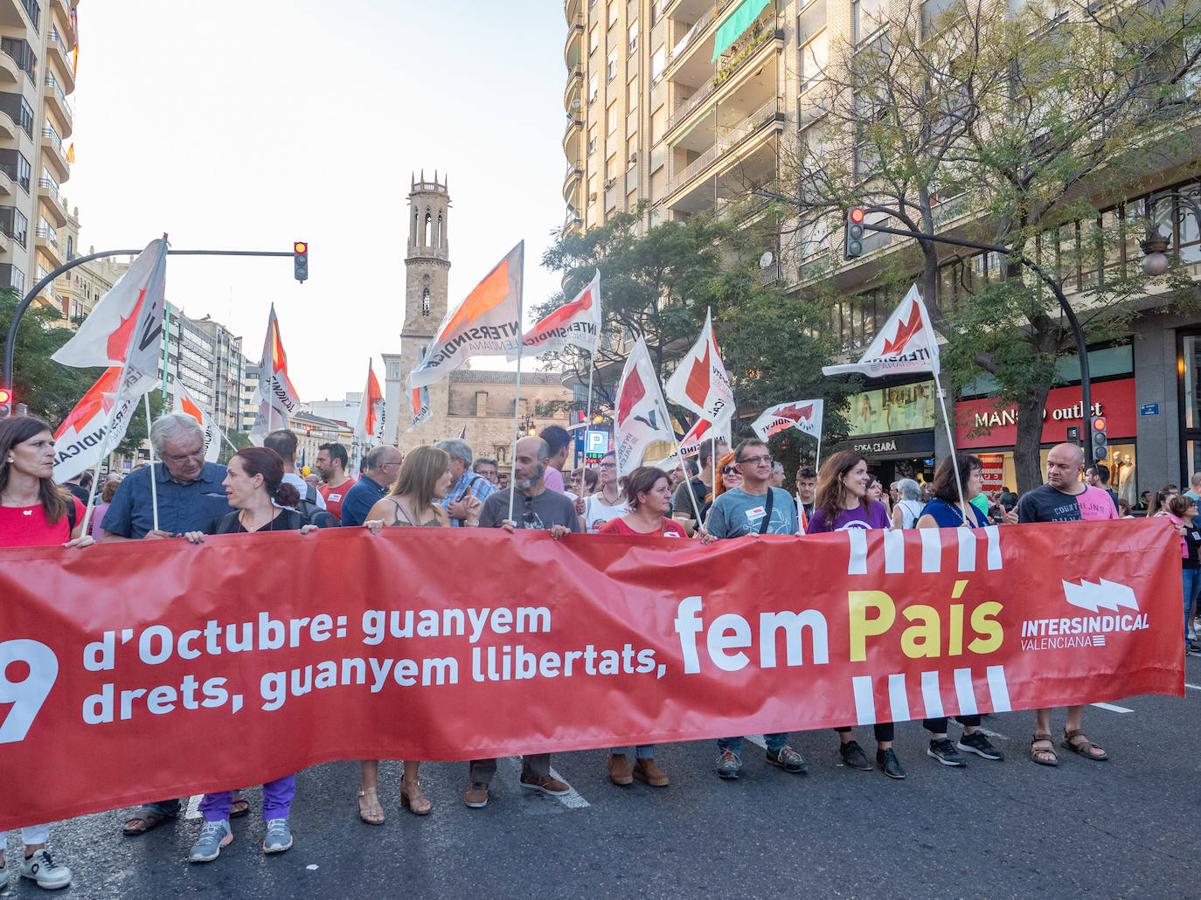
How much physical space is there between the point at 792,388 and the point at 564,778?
17701mm

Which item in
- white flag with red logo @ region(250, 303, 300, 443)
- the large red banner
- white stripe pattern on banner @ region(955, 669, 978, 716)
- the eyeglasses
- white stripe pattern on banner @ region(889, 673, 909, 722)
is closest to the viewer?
the large red banner

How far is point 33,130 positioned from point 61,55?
625 cm

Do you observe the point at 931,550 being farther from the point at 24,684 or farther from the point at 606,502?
the point at 24,684

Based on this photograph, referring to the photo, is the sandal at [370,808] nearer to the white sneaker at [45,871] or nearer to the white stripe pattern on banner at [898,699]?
the white sneaker at [45,871]

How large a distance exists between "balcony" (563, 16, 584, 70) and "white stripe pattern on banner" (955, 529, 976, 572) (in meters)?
48.3

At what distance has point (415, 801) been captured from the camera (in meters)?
4.44

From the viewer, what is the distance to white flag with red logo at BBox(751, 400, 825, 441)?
1135 centimetres

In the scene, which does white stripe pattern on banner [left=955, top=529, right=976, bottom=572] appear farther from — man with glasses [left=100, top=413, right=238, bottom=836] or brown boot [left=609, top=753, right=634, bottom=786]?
man with glasses [left=100, top=413, right=238, bottom=836]

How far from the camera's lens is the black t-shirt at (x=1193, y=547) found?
30.0ft

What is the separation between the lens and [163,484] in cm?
471

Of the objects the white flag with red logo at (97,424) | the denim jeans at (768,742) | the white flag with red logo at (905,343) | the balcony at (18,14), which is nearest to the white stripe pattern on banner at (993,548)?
the denim jeans at (768,742)

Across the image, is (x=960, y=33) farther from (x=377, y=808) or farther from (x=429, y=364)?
(x=377, y=808)

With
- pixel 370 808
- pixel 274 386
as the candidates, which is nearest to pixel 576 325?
pixel 370 808

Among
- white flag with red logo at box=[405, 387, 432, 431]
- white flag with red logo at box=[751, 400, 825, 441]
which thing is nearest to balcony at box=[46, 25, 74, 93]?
white flag with red logo at box=[405, 387, 432, 431]
